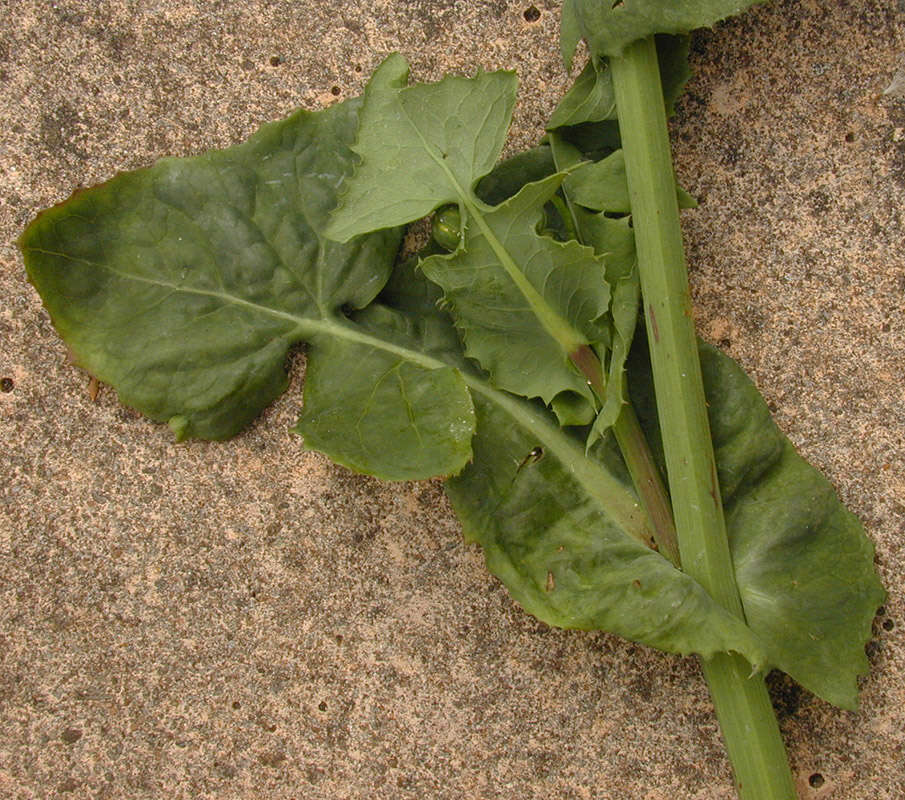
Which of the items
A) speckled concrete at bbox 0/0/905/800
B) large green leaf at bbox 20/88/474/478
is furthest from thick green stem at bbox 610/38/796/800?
large green leaf at bbox 20/88/474/478

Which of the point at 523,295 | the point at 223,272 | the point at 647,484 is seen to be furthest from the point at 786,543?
the point at 223,272

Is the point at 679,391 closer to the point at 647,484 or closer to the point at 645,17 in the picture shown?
the point at 647,484

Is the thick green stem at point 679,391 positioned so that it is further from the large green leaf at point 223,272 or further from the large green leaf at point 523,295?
the large green leaf at point 223,272

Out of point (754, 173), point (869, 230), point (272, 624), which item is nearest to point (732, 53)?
point (754, 173)

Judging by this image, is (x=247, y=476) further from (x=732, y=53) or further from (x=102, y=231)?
(x=732, y=53)

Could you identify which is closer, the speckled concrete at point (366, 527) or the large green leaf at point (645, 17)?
the large green leaf at point (645, 17)

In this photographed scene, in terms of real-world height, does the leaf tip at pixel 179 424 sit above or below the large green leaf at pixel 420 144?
below

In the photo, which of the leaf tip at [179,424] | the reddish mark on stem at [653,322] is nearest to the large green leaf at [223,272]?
the leaf tip at [179,424]
